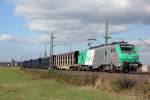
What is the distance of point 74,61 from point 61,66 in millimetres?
11228

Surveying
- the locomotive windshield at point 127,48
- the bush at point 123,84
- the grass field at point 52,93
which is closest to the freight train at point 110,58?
the locomotive windshield at point 127,48

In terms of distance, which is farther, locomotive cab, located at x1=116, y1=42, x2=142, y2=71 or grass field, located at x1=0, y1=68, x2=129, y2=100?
locomotive cab, located at x1=116, y1=42, x2=142, y2=71

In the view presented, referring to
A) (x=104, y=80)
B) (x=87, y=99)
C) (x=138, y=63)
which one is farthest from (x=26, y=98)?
(x=138, y=63)

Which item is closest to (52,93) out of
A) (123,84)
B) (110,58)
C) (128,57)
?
(123,84)

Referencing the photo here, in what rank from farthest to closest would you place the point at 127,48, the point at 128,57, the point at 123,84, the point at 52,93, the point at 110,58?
the point at 110,58
the point at 127,48
the point at 128,57
the point at 123,84
the point at 52,93

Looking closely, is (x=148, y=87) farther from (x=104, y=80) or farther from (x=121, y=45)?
(x=121, y=45)

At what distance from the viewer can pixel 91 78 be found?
110ft

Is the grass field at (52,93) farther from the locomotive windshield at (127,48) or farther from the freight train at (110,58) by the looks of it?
the locomotive windshield at (127,48)

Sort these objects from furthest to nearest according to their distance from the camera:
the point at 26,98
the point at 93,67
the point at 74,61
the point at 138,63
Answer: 1. the point at 74,61
2. the point at 93,67
3. the point at 138,63
4. the point at 26,98

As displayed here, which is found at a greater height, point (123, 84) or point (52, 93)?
point (123, 84)

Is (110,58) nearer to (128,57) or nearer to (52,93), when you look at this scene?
(128,57)

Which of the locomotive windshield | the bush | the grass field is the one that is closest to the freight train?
the locomotive windshield

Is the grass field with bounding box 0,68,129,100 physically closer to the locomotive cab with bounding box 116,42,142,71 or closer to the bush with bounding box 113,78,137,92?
the bush with bounding box 113,78,137,92

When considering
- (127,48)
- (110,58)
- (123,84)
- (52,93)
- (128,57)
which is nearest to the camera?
(52,93)
